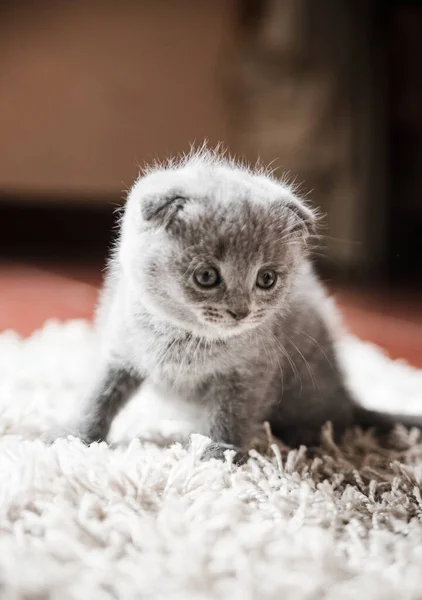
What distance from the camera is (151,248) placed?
88 cm

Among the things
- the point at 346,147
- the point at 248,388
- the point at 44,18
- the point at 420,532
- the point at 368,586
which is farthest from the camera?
the point at 346,147

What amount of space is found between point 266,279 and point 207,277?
0.27 ft

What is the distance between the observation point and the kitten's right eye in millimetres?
849

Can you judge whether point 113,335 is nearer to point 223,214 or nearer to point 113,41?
point 223,214

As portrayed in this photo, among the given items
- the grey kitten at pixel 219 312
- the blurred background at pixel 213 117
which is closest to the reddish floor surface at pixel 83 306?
the blurred background at pixel 213 117

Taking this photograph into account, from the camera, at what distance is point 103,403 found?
0.99 m

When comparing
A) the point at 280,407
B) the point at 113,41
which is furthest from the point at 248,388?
the point at 113,41

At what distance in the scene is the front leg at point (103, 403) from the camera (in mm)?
980

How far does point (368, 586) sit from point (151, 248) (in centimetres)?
44

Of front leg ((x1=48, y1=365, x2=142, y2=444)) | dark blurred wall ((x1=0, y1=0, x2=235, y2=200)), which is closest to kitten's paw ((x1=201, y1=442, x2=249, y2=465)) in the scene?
front leg ((x1=48, y1=365, x2=142, y2=444))

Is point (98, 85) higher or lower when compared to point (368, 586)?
higher

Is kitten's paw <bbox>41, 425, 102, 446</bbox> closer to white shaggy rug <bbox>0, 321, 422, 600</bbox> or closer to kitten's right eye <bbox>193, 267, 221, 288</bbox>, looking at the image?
white shaggy rug <bbox>0, 321, 422, 600</bbox>

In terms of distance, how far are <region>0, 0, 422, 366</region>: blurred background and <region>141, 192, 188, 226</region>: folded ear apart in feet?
2.91

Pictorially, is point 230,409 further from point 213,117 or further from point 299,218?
point 213,117
